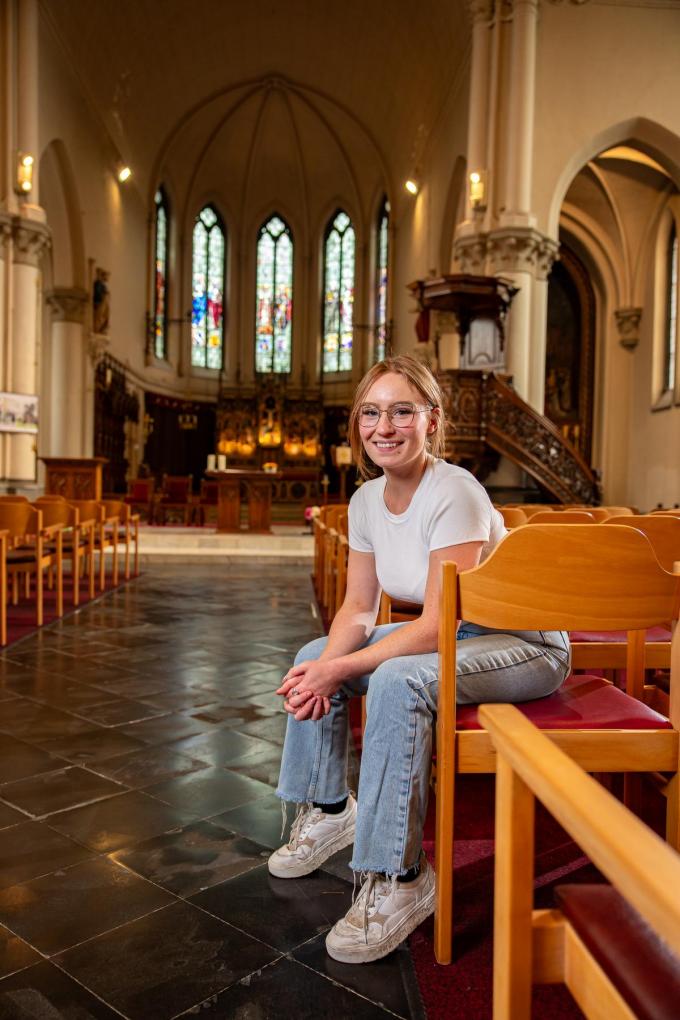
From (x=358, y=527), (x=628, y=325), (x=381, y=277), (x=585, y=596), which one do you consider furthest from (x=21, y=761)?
(x=381, y=277)

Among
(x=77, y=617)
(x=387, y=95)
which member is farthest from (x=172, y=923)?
(x=387, y=95)

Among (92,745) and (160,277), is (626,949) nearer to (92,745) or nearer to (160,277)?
(92,745)

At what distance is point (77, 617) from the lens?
6.30 metres

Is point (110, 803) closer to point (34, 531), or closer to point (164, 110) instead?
point (34, 531)

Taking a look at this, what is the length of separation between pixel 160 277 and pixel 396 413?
2308 centimetres

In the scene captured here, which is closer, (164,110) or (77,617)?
(77,617)

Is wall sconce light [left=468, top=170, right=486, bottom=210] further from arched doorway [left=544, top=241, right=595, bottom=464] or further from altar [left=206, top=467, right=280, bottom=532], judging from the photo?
arched doorway [left=544, top=241, right=595, bottom=464]

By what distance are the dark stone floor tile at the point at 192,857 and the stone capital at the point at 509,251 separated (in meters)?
11.1

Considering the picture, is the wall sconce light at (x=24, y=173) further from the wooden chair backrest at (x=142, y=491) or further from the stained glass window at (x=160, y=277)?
the stained glass window at (x=160, y=277)

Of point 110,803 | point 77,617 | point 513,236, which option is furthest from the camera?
point 513,236

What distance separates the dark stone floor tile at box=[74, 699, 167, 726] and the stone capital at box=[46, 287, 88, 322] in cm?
1409

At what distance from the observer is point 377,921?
182 cm

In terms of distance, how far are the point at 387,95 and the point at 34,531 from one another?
18.0 metres

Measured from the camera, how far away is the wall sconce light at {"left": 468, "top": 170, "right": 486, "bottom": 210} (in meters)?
12.1
